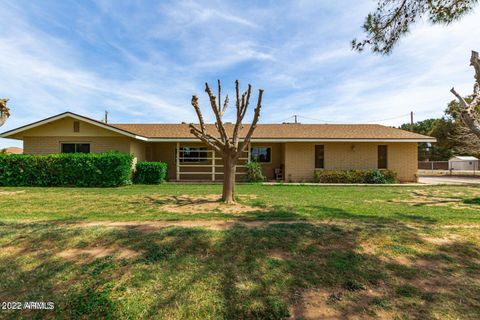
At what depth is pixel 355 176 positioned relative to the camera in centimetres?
1416

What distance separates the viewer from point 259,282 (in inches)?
116

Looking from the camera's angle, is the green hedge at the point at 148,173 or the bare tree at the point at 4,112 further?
the green hedge at the point at 148,173

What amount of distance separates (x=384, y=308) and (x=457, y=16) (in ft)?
21.7

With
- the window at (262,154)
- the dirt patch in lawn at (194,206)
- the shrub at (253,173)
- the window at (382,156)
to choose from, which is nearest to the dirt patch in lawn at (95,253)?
the dirt patch in lawn at (194,206)

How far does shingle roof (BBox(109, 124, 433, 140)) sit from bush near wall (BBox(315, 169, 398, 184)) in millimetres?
2024

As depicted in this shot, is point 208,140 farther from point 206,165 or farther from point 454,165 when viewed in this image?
point 454,165

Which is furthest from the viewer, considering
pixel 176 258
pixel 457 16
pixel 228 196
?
pixel 228 196

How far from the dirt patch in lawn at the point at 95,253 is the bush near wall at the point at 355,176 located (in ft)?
40.4

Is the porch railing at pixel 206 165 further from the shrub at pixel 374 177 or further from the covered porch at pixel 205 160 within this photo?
the shrub at pixel 374 177

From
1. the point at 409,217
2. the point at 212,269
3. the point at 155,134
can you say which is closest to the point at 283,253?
the point at 212,269

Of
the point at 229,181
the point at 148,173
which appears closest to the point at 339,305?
the point at 229,181

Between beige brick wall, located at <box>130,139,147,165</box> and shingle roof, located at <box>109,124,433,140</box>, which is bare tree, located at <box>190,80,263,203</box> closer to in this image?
shingle roof, located at <box>109,124,433,140</box>

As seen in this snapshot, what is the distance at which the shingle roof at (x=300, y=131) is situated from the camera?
569 inches

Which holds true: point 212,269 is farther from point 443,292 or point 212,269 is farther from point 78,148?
point 78,148
